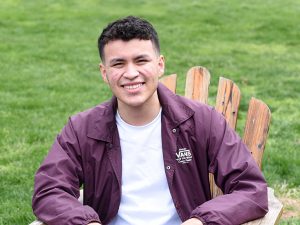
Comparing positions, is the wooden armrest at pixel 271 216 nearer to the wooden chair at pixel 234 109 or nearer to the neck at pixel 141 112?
the wooden chair at pixel 234 109

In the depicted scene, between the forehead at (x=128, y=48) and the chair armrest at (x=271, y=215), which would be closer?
the chair armrest at (x=271, y=215)

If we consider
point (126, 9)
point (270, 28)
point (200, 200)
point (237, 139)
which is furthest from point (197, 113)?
point (126, 9)

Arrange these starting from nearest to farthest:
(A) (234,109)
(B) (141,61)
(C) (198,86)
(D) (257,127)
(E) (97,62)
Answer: (B) (141,61), (D) (257,127), (A) (234,109), (C) (198,86), (E) (97,62)

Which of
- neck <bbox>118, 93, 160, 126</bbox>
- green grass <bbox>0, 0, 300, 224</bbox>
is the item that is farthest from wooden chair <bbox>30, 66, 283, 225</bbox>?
green grass <bbox>0, 0, 300, 224</bbox>

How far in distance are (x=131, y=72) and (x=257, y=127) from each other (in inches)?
38.6

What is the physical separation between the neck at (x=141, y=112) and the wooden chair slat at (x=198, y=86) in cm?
100

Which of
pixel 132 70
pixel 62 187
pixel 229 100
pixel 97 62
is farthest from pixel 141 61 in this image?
pixel 97 62

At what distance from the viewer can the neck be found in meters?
3.20

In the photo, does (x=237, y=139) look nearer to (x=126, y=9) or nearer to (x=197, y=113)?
(x=197, y=113)

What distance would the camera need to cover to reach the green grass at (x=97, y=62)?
19.6ft

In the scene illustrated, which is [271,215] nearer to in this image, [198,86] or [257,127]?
[257,127]

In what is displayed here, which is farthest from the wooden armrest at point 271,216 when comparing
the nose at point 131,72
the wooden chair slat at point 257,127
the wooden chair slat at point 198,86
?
the wooden chair slat at point 198,86

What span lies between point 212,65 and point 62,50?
2.65m

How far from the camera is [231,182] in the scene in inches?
119
